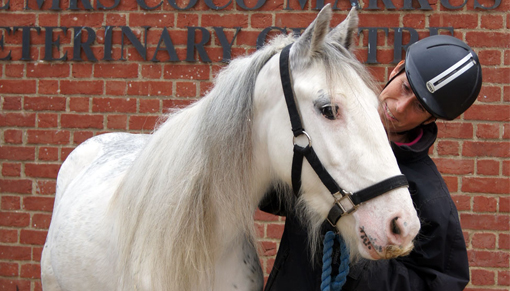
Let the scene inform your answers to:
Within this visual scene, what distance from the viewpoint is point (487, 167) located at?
317 centimetres

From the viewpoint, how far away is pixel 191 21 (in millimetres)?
3391

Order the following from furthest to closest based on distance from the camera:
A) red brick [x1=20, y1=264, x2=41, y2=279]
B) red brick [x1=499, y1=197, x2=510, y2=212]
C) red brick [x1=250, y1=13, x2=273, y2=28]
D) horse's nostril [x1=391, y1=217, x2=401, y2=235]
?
red brick [x1=20, y1=264, x2=41, y2=279] < red brick [x1=250, y1=13, x2=273, y2=28] < red brick [x1=499, y1=197, x2=510, y2=212] < horse's nostril [x1=391, y1=217, x2=401, y2=235]

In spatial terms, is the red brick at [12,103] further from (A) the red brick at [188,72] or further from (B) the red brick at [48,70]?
(A) the red brick at [188,72]

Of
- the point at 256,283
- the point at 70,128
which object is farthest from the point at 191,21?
the point at 256,283

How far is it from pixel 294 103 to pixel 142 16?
237cm

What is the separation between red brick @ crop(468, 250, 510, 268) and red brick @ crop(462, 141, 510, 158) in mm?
690

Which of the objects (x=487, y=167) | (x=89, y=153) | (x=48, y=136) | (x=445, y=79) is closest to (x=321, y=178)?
(x=445, y=79)

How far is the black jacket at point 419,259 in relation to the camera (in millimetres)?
1604

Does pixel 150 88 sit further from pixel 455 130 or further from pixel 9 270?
pixel 455 130

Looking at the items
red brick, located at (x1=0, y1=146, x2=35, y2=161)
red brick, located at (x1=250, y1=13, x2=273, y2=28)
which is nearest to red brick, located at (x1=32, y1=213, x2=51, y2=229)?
red brick, located at (x1=0, y1=146, x2=35, y2=161)

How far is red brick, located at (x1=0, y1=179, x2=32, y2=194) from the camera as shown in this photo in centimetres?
351

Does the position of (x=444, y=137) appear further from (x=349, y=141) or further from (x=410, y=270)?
(x=349, y=141)

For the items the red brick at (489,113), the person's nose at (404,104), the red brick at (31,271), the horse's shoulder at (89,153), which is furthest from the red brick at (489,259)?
the red brick at (31,271)

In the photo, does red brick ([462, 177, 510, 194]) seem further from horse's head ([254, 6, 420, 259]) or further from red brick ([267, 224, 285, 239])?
horse's head ([254, 6, 420, 259])
